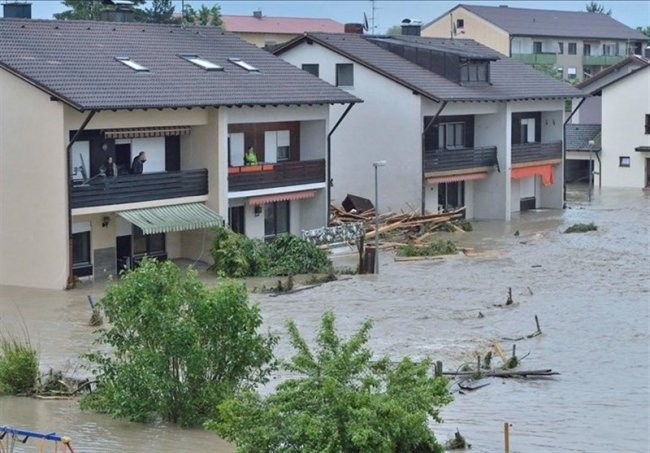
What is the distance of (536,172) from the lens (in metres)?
57.4

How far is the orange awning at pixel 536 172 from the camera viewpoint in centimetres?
5591

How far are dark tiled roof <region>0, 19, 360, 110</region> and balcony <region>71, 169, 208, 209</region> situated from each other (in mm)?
2061

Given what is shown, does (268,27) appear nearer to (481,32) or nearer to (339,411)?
(481,32)

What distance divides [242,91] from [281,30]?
5878 cm

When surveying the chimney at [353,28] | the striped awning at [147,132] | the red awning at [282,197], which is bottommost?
the red awning at [282,197]

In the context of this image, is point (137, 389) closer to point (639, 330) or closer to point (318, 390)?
point (318, 390)

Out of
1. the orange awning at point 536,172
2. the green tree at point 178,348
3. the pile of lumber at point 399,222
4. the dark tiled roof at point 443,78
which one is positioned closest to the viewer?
the green tree at point 178,348

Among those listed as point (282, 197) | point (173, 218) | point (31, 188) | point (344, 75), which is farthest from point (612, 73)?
point (31, 188)

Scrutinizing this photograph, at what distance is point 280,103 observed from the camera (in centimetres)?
4297

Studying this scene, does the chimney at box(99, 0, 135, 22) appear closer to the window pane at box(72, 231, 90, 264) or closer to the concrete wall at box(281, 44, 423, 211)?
the concrete wall at box(281, 44, 423, 211)

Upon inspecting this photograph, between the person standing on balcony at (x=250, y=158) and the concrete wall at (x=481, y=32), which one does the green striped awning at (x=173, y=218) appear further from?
the concrete wall at (x=481, y=32)

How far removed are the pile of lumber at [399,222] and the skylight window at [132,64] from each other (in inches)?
363

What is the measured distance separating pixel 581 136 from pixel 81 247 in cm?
3799

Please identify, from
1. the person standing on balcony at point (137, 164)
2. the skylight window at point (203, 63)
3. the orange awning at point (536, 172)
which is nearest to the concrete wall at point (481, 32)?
the orange awning at point (536, 172)
